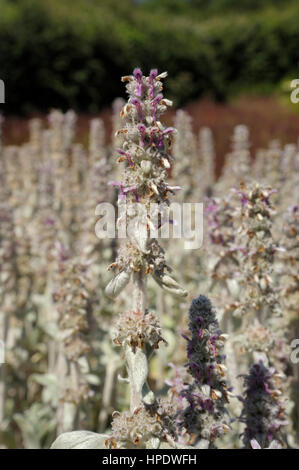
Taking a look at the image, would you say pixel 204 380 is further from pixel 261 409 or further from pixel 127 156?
pixel 127 156

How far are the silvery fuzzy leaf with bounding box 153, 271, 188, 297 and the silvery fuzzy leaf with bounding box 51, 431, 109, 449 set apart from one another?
574mm

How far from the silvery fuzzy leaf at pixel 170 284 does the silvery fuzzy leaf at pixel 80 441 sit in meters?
0.57

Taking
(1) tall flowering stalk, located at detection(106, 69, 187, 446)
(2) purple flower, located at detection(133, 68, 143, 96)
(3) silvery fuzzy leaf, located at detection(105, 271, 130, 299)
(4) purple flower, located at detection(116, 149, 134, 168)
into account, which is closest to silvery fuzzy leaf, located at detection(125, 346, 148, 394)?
(1) tall flowering stalk, located at detection(106, 69, 187, 446)

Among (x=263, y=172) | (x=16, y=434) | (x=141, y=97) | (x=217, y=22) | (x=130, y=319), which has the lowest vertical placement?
(x=16, y=434)

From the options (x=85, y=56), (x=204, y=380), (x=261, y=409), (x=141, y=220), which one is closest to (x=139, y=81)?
(x=141, y=220)

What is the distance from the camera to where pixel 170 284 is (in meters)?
1.88

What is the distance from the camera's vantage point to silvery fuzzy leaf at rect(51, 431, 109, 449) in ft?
5.97

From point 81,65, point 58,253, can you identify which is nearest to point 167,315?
point 58,253

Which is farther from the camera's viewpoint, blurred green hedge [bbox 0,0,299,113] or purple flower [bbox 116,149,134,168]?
blurred green hedge [bbox 0,0,299,113]

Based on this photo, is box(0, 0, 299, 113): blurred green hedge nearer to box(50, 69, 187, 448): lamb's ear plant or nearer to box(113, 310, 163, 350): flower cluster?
box(50, 69, 187, 448): lamb's ear plant

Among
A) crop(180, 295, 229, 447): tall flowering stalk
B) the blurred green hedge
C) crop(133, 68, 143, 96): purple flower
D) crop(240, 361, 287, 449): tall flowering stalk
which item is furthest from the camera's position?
the blurred green hedge

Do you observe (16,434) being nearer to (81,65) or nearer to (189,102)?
(81,65)
